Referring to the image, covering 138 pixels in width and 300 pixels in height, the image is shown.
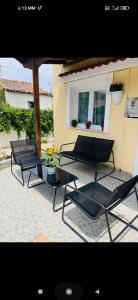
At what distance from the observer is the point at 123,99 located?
3463mm

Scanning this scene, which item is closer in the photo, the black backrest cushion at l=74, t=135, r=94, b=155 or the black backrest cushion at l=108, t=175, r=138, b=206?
the black backrest cushion at l=108, t=175, r=138, b=206

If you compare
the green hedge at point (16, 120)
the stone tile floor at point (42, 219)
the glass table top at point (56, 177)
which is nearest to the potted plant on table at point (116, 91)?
the glass table top at point (56, 177)

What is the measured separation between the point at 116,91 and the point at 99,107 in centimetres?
83

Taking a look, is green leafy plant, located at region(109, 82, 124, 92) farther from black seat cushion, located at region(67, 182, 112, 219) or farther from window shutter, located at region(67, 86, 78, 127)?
black seat cushion, located at region(67, 182, 112, 219)

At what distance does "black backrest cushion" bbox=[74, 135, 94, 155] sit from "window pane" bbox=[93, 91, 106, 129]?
0.51m

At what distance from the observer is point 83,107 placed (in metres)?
4.78

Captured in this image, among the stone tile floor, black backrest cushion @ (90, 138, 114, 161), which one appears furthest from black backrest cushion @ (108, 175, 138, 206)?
black backrest cushion @ (90, 138, 114, 161)

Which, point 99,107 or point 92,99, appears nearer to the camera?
point 99,107

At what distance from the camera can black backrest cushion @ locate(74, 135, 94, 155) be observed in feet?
13.2

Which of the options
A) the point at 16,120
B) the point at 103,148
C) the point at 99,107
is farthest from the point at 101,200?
the point at 16,120

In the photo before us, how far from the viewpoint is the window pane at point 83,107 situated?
15.2ft

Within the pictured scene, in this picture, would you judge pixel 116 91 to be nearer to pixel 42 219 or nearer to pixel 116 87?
pixel 116 87
